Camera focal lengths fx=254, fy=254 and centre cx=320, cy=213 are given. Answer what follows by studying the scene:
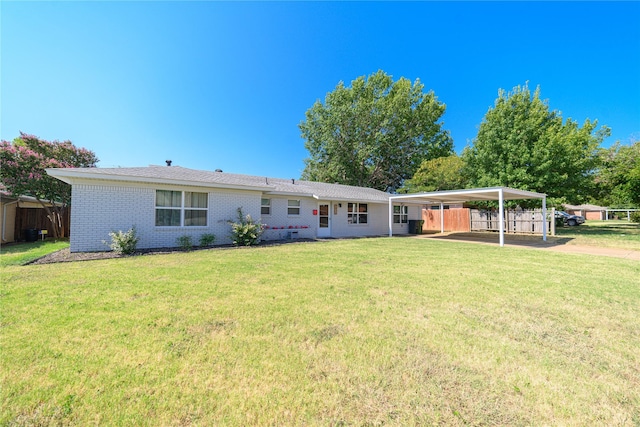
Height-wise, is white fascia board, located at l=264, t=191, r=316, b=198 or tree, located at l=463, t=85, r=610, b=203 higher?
tree, located at l=463, t=85, r=610, b=203

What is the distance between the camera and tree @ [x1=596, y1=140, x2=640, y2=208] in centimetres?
1800

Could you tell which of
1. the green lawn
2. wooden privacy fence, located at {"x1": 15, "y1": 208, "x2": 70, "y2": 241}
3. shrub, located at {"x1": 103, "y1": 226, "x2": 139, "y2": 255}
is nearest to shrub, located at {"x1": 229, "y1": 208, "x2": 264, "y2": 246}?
shrub, located at {"x1": 103, "y1": 226, "x2": 139, "y2": 255}

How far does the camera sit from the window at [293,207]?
14.3 m

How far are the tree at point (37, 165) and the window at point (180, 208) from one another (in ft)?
24.7

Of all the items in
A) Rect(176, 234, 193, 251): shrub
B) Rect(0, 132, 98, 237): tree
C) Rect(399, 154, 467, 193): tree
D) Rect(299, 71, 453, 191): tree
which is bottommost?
Rect(176, 234, 193, 251): shrub

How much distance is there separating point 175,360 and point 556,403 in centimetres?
333

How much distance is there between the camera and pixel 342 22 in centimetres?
1830

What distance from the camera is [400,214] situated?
63.8 ft

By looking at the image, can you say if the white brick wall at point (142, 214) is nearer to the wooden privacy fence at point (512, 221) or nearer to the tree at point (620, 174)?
the wooden privacy fence at point (512, 221)

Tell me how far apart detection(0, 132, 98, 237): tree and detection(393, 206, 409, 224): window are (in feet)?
64.5

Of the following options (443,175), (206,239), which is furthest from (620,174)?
(206,239)

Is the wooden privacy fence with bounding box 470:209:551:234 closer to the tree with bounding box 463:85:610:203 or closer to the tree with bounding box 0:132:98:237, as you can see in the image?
the tree with bounding box 463:85:610:203

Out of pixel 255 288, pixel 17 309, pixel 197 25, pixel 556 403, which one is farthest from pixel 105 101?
pixel 556 403

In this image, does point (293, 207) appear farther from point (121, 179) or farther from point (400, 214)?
point (400, 214)
